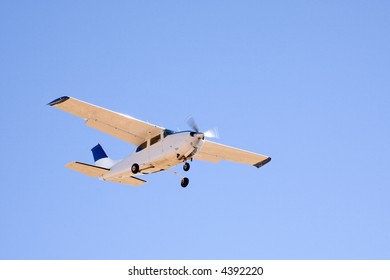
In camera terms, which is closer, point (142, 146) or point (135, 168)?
point (135, 168)

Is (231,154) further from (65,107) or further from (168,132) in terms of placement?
(65,107)

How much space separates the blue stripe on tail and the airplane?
0.14 metres

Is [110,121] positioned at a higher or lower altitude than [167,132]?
higher

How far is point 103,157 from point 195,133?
7009mm

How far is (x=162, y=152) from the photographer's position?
2875cm

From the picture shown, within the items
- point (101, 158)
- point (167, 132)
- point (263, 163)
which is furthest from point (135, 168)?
point (263, 163)

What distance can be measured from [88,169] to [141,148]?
106 inches

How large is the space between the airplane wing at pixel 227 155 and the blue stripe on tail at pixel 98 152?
14.0 feet

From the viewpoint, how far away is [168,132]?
Result: 96.1 ft

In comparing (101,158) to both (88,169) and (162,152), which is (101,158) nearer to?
(88,169)

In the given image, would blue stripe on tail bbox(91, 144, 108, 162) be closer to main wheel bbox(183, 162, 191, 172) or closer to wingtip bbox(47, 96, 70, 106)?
wingtip bbox(47, 96, 70, 106)

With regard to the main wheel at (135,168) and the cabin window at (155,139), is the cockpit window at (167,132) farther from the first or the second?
the main wheel at (135,168)

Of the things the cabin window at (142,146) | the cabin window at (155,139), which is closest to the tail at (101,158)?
the cabin window at (142,146)
